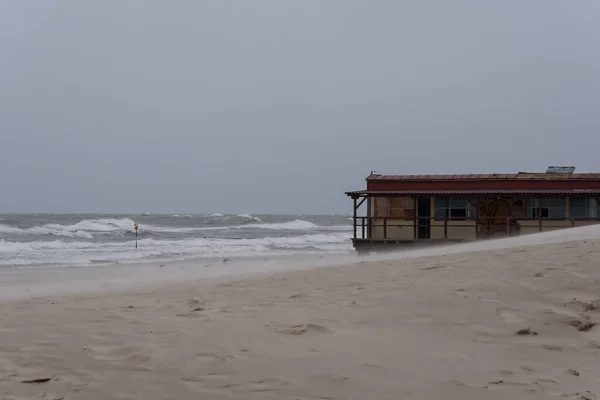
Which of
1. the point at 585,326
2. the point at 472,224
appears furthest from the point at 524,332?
the point at 472,224

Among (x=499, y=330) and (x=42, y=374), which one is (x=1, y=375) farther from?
(x=499, y=330)

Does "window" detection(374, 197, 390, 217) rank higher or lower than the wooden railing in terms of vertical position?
higher

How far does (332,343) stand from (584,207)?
2171 cm

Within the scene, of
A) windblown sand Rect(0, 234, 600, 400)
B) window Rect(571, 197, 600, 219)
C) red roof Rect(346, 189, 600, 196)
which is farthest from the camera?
window Rect(571, 197, 600, 219)

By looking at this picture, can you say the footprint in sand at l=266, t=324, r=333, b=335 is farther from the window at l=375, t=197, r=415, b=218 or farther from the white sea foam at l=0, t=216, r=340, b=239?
the white sea foam at l=0, t=216, r=340, b=239

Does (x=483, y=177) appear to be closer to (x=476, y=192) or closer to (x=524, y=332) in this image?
(x=476, y=192)

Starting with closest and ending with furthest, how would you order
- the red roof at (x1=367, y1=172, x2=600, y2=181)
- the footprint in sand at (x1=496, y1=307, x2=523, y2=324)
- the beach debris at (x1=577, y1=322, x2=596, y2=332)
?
the beach debris at (x1=577, y1=322, x2=596, y2=332)
the footprint in sand at (x1=496, y1=307, x2=523, y2=324)
the red roof at (x1=367, y1=172, x2=600, y2=181)

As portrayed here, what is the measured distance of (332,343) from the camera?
14.5 feet

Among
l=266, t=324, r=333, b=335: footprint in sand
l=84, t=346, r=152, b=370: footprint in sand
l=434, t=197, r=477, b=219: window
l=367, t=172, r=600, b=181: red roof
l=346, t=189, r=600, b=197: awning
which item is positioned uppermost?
l=367, t=172, r=600, b=181: red roof

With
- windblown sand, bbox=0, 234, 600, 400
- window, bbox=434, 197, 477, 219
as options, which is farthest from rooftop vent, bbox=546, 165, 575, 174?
windblown sand, bbox=0, 234, 600, 400

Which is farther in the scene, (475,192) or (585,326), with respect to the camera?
(475,192)

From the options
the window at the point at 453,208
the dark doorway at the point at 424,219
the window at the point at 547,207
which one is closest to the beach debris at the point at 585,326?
the dark doorway at the point at 424,219

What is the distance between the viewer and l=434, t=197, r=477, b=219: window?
23984 millimetres

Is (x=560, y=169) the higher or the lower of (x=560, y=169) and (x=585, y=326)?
the higher
